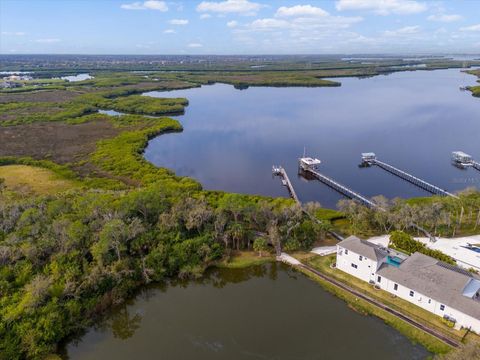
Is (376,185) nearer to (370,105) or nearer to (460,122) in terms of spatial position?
(460,122)

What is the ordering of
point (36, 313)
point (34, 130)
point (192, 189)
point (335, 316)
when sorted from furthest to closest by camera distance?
point (34, 130) < point (192, 189) < point (335, 316) < point (36, 313)

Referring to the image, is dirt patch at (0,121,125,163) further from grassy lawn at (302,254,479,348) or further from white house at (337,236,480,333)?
white house at (337,236,480,333)

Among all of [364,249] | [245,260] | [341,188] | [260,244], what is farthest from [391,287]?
[341,188]

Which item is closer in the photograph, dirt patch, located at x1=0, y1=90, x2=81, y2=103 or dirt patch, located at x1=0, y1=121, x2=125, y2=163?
dirt patch, located at x1=0, y1=121, x2=125, y2=163

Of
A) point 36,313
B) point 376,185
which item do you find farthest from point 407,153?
point 36,313

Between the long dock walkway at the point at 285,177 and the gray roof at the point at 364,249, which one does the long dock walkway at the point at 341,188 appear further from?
the gray roof at the point at 364,249

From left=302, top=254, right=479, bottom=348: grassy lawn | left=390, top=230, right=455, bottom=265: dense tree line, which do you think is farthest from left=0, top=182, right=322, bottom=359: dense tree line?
left=390, top=230, right=455, bottom=265: dense tree line
